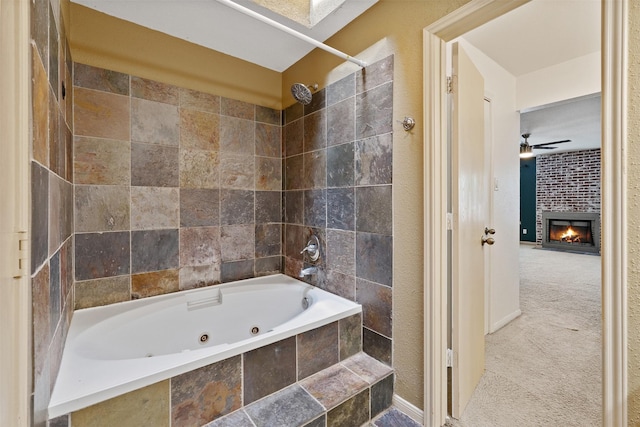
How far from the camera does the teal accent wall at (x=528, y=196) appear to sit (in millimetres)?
7352

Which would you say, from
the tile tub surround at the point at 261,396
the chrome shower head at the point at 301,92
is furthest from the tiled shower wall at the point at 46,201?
the chrome shower head at the point at 301,92

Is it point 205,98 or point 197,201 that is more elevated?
point 205,98

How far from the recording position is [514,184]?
114 inches

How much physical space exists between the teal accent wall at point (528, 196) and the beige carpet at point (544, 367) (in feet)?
14.1

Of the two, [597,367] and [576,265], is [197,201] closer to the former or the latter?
[597,367]

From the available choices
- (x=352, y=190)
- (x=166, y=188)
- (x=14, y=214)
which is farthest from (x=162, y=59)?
(x=14, y=214)

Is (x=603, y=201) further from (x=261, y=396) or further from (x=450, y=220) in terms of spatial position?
(x=261, y=396)

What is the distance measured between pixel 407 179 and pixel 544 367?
1.75 m

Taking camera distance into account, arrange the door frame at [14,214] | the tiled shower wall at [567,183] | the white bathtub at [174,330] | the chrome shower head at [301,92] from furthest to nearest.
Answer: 1. the tiled shower wall at [567,183]
2. the chrome shower head at [301,92]
3. the white bathtub at [174,330]
4. the door frame at [14,214]

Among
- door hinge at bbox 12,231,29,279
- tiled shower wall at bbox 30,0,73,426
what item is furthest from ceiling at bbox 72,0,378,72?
door hinge at bbox 12,231,29,279

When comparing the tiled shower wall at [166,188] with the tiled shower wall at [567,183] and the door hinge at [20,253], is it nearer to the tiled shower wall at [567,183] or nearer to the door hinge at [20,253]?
the door hinge at [20,253]

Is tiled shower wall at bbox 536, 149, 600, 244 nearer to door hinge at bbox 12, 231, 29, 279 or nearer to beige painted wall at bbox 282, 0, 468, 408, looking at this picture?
beige painted wall at bbox 282, 0, 468, 408

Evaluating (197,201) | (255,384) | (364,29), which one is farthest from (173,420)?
(364,29)

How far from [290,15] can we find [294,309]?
83.1 inches
